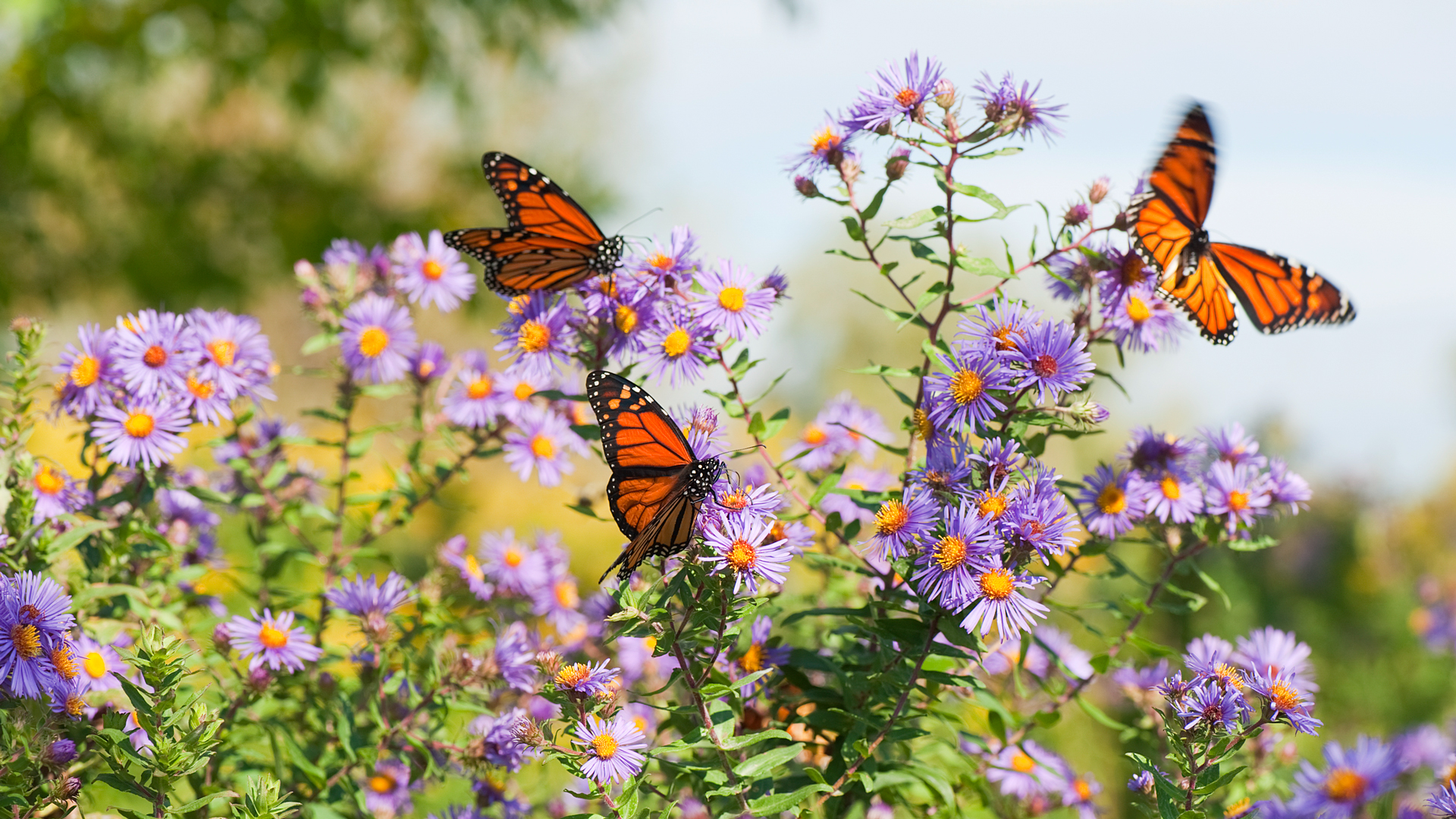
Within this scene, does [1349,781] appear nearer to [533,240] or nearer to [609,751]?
[609,751]

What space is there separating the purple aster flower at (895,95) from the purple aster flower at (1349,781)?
1.37 metres

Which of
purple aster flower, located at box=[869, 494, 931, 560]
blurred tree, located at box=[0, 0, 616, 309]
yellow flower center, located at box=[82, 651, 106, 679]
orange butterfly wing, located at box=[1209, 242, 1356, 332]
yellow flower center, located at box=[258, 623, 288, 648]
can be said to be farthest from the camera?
blurred tree, located at box=[0, 0, 616, 309]

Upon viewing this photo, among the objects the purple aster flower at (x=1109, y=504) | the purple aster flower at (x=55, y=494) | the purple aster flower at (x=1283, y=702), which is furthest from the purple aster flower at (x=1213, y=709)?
the purple aster flower at (x=55, y=494)

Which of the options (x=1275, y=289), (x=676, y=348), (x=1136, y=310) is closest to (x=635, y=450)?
(x=676, y=348)

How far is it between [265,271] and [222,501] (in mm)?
6671

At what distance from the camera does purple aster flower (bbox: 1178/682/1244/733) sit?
1.58 m

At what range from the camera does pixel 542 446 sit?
2.50 meters

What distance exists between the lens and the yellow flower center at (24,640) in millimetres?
1621

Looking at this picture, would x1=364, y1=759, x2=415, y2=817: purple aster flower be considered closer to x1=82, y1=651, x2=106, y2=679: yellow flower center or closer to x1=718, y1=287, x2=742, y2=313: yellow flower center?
x1=82, y1=651, x2=106, y2=679: yellow flower center

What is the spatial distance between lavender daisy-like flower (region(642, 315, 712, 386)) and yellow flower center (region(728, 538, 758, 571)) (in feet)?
1.78

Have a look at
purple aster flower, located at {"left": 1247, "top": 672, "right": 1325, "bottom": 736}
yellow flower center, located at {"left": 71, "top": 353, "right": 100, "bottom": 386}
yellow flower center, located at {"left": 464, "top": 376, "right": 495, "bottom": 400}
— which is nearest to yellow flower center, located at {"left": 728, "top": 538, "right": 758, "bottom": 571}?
purple aster flower, located at {"left": 1247, "top": 672, "right": 1325, "bottom": 736}

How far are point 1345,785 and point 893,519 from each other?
0.85 m

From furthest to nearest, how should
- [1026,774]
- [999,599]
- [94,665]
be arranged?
1. [1026,774]
2. [94,665]
3. [999,599]

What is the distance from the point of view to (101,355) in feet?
7.11
